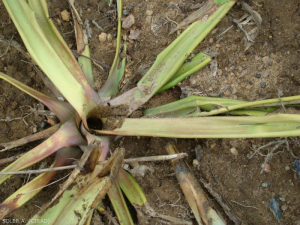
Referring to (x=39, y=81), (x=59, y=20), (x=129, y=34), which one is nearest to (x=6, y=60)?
(x=39, y=81)

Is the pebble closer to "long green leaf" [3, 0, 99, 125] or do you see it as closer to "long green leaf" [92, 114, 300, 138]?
"long green leaf" [92, 114, 300, 138]

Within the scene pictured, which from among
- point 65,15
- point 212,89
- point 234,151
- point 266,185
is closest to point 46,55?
point 65,15

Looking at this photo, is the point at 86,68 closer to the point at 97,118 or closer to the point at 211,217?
the point at 97,118

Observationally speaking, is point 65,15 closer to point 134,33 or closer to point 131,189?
point 134,33

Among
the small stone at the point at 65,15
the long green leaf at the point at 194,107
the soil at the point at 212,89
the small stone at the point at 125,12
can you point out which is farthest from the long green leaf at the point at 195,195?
the small stone at the point at 65,15

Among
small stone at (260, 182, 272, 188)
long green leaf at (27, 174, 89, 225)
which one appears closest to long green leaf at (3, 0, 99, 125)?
long green leaf at (27, 174, 89, 225)

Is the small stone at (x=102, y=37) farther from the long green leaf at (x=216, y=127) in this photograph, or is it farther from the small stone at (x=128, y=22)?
the long green leaf at (x=216, y=127)
